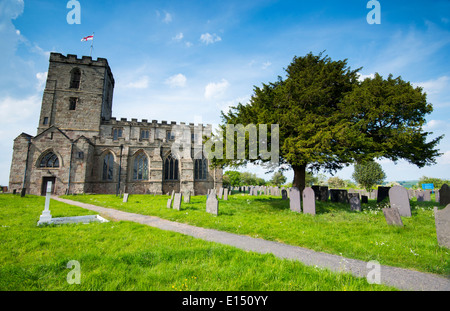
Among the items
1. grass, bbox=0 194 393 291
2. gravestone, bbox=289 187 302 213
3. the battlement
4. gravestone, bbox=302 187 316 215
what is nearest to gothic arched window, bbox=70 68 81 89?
the battlement

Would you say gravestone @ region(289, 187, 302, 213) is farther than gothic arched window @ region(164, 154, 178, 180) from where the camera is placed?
No

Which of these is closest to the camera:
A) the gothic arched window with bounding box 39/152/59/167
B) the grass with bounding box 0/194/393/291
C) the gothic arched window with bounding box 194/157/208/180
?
the grass with bounding box 0/194/393/291

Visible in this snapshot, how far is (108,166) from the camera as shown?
79.3 ft

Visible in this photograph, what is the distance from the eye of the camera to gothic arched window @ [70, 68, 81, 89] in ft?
94.9

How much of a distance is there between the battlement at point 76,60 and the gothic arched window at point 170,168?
18.7 m

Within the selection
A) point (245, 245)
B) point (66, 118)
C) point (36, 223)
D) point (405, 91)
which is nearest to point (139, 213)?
point (36, 223)

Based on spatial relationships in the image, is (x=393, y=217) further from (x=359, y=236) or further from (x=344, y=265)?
(x=344, y=265)

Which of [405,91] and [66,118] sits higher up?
[66,118]

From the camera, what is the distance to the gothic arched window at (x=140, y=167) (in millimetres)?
24797

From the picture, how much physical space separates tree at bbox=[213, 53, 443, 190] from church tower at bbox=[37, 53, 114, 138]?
82.8 feet

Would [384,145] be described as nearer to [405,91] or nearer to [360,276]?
[405,91]

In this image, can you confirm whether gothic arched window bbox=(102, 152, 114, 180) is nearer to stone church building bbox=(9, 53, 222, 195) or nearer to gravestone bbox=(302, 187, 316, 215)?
stone church building bbox=(9, 53, 222, 195)

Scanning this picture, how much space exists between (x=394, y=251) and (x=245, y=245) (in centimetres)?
350
